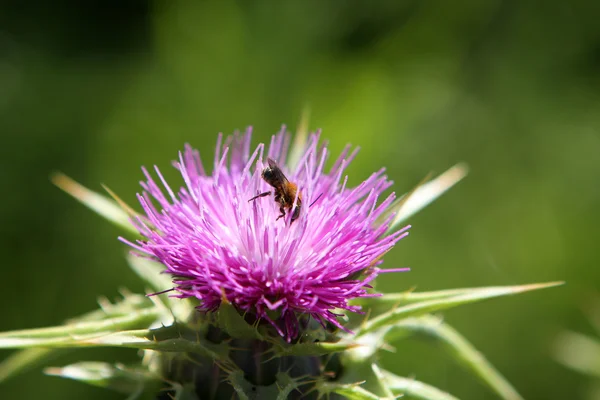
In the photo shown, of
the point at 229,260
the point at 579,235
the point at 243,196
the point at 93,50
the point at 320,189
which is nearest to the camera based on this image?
the point at 229,260

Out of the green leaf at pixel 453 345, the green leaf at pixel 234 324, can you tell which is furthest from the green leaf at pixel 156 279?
the green leaf at pixel 453 345

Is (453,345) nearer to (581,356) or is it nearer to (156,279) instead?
(156,279)

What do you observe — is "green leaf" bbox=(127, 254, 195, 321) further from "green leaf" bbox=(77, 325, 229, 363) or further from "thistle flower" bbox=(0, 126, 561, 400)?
"green leaf" bbox=(77, 325, 229, 363)

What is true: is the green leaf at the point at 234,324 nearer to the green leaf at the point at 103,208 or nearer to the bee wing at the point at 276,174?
the bee wing at the point at 276,174

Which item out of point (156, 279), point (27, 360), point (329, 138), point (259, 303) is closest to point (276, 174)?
point (259, 303)

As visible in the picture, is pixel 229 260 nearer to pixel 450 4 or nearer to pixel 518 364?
pixel 518 364

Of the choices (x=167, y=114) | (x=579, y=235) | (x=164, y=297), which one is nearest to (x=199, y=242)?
(x=164, y=297)

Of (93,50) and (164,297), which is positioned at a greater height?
(93,50)
